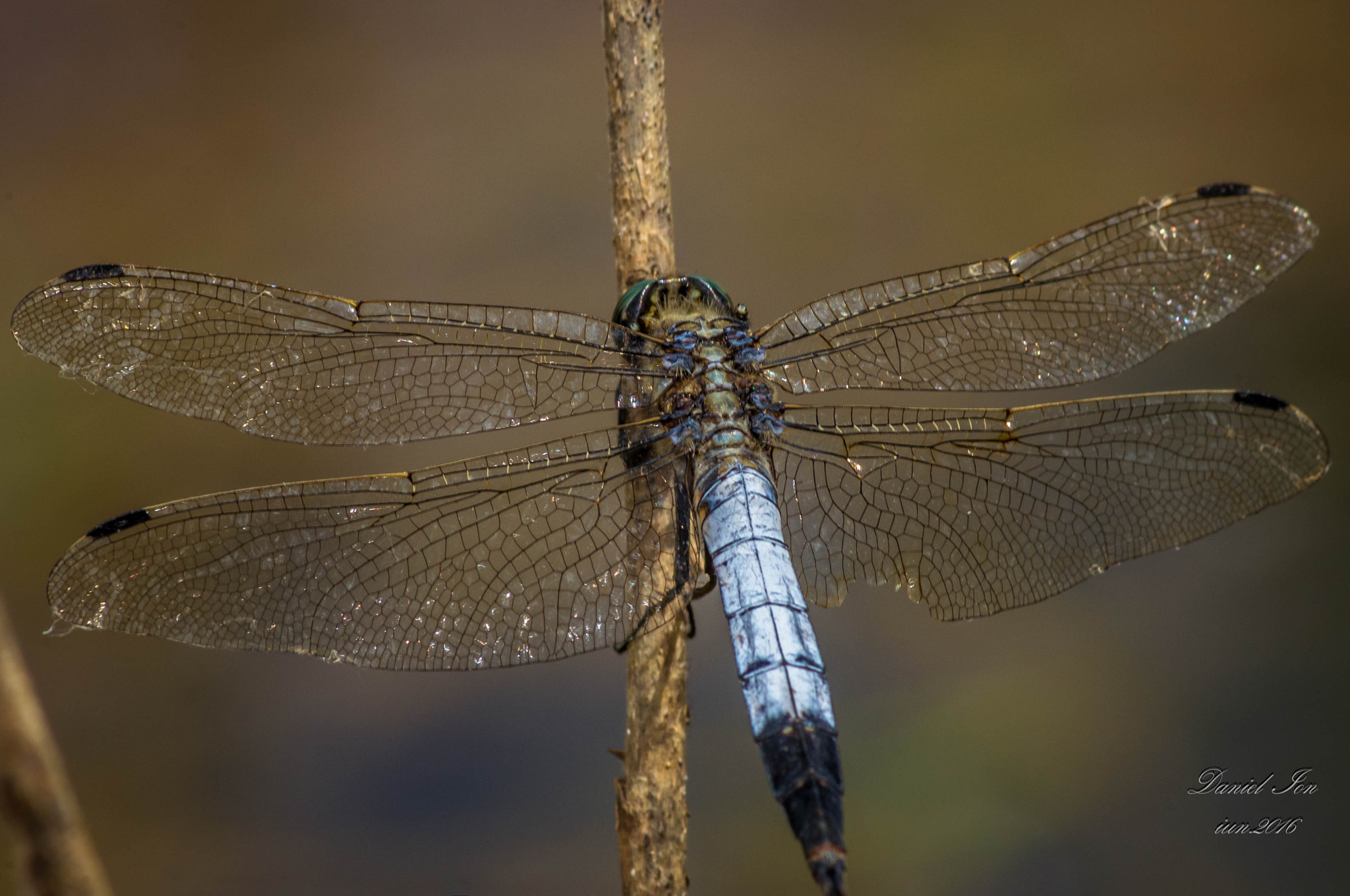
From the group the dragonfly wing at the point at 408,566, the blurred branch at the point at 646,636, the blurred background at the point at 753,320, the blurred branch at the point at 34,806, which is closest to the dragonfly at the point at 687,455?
the dragonfly wing at the point at 408,566

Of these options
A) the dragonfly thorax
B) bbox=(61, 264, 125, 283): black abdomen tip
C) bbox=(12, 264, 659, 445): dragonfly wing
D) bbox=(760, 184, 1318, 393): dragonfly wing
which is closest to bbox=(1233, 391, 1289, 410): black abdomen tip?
→ bbox=(760, 184, 1318, 393): dragonfly wing

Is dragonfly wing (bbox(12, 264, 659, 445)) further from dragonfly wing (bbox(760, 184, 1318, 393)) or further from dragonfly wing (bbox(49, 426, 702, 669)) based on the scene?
dragonfly wing (bbox(760, 184, 1318, 393))

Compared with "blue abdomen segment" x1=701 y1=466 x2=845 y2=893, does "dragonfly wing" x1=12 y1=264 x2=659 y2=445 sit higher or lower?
higher

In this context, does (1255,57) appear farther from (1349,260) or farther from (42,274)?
(42,274)

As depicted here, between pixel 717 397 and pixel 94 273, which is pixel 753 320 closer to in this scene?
pixel 717 397

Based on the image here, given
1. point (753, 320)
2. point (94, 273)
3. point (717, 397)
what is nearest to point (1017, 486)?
point (717, 397)

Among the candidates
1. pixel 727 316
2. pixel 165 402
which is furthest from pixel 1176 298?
pixel 165 402

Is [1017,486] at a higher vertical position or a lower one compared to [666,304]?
lower

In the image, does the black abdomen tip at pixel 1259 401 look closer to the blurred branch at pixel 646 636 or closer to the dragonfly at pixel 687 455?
the dragonfly at pixel 687 455
